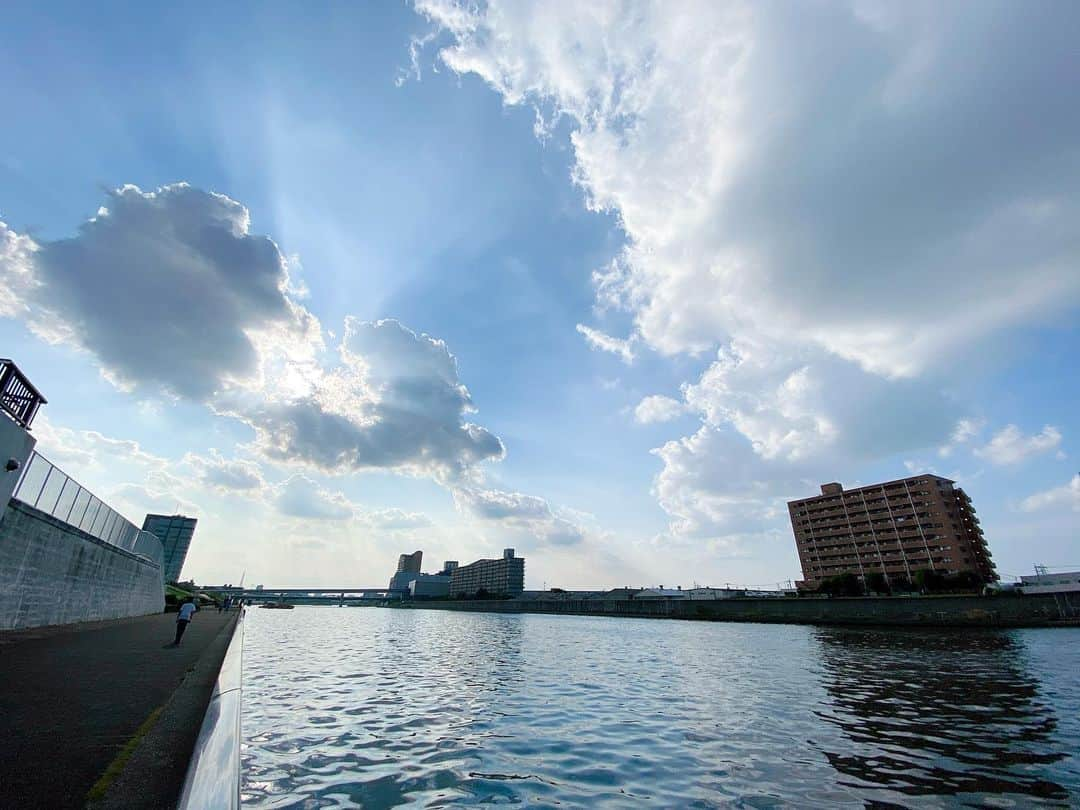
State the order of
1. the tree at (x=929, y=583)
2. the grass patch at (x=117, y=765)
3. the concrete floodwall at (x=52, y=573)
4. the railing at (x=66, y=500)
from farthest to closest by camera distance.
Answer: the tree at (x=929, y=583)
the railing at (x=66, y=500)
the concrete floodwall at (x=52, y=573)
the grass patch at (x=117, y=765)

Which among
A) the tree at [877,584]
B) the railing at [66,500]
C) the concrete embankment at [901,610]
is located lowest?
the concrete embankment at [901,610]

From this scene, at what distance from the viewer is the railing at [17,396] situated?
18094mm

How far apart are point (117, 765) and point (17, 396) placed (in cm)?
2040

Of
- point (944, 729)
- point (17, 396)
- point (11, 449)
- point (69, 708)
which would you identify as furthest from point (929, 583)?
point (17, 396)

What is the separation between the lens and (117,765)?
6410 millimetres

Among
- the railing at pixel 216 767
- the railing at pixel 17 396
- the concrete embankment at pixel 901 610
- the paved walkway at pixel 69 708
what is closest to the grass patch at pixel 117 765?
the paved walkway at pixel 69 708

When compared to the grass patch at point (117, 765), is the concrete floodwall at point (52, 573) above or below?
above

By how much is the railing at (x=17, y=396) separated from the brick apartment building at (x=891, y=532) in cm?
15735

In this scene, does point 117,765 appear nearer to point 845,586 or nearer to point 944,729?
point 944,729

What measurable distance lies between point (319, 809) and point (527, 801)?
333 centimetres

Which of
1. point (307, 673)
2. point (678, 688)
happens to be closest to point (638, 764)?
point (678, 688)

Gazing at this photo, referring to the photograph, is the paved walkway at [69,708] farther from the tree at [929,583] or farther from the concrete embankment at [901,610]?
the tree at [929,583]

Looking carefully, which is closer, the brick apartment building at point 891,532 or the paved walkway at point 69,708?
the paved walkway at point 69,708

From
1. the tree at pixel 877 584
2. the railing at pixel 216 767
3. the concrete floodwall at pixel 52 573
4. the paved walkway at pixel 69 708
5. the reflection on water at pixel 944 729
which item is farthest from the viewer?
the tree at pixel 877 584
